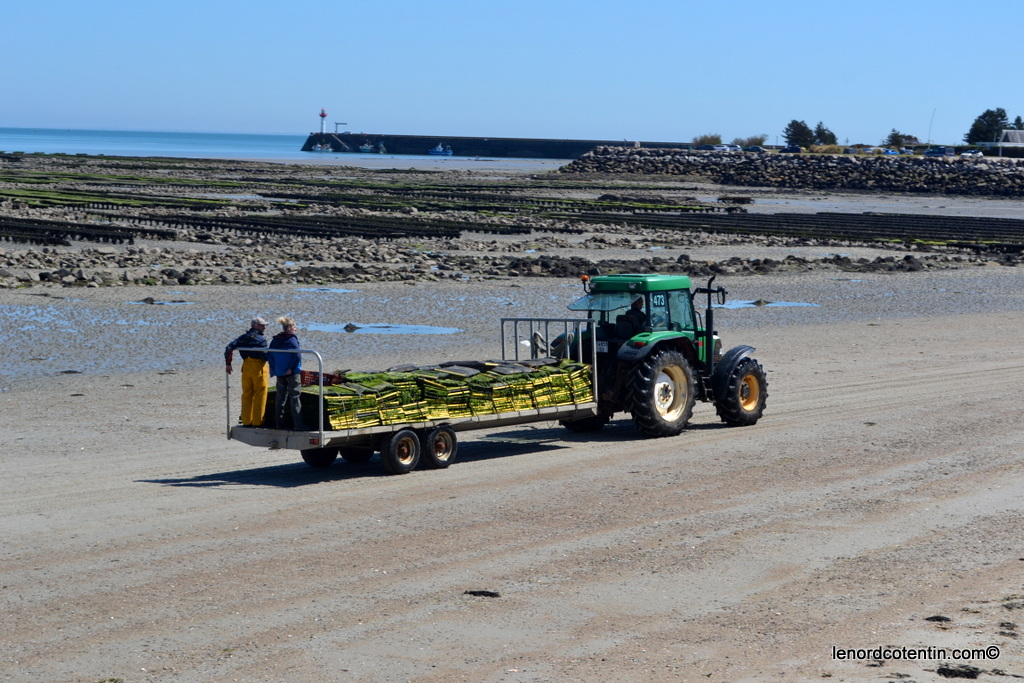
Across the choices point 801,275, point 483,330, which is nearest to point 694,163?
point 801,275

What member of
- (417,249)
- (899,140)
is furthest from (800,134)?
(417,249)

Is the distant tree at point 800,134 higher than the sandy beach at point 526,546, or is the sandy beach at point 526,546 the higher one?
the distant tree at point 800,134

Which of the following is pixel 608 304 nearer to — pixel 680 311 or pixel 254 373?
pixel 680 311

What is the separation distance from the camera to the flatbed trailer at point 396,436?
43.3ft

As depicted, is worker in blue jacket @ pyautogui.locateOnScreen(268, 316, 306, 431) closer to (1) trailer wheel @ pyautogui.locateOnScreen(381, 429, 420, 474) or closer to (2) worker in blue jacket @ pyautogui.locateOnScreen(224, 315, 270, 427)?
(2) worker in blue jacket @ pyautogui.locateOnScreen(224, 315, 270, 427)

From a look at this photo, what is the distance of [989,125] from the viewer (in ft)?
551

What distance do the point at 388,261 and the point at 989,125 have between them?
144 m

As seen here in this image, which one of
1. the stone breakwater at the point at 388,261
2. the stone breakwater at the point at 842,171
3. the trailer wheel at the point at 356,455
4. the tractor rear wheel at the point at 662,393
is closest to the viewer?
the trailer wheel at the point at 356,455

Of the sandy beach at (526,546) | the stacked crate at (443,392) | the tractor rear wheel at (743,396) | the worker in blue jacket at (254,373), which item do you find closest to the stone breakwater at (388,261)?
the sandy beach at (526,546)

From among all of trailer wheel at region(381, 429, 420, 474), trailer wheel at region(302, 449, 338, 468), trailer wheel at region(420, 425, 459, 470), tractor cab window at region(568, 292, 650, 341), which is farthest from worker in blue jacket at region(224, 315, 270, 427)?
tractor cab window at region(568, 292, 650, 341)

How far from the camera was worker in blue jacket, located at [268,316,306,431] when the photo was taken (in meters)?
13.4

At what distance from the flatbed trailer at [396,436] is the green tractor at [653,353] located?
0.34m

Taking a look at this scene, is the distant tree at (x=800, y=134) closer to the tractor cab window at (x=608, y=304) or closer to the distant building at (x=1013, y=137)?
the distant building at (x=1013, y=137)

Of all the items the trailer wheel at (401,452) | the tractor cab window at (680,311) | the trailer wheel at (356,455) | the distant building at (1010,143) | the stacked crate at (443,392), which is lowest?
the trailer wheel at (356,455)
